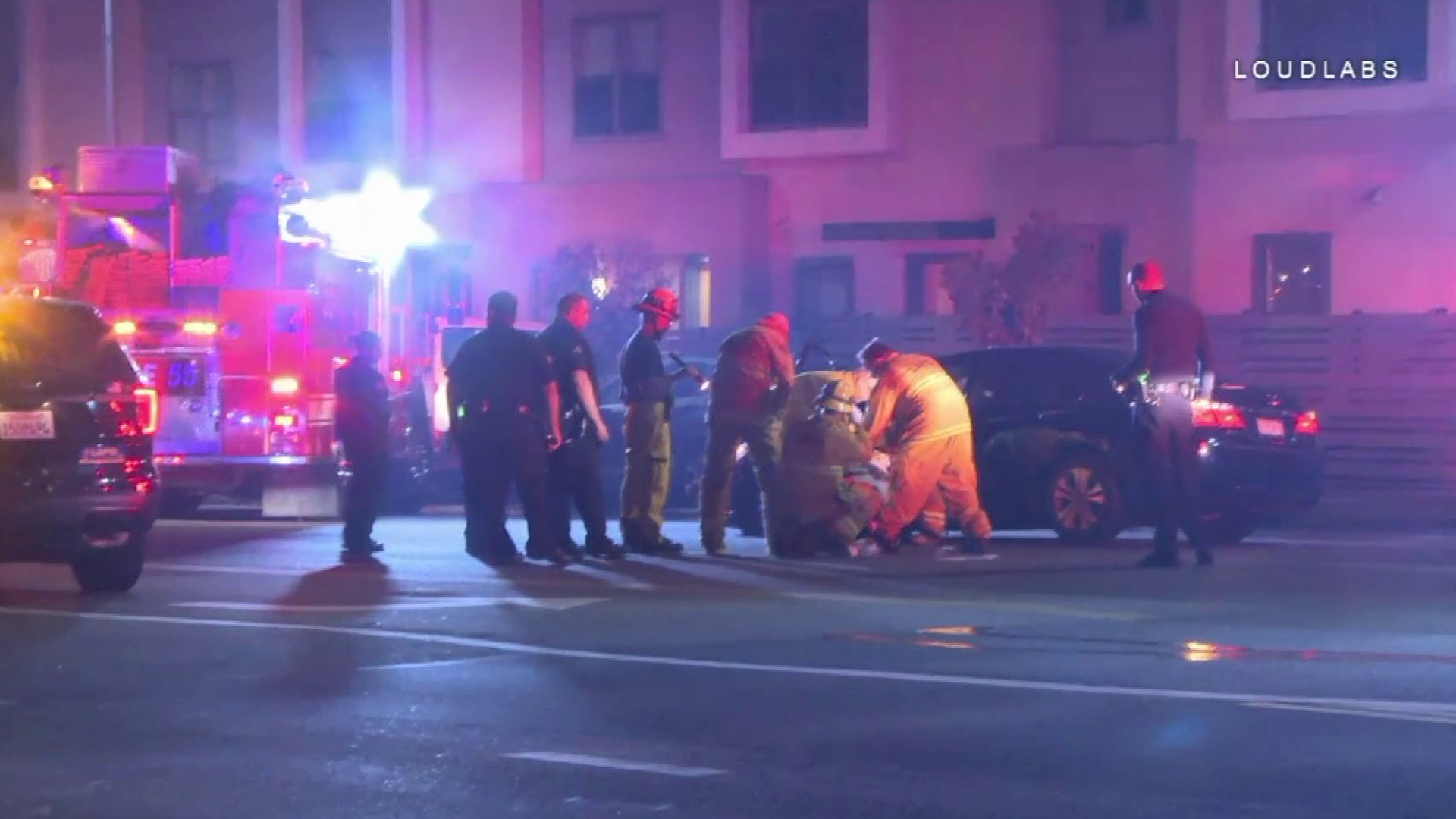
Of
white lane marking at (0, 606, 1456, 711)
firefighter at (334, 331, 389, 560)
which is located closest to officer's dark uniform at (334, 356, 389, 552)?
firefighter at (334, 331, 389, 560)

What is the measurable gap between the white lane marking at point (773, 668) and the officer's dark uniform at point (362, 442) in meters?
3.27

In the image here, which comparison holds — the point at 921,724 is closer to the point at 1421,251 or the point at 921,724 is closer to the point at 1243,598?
the point at 1243,598

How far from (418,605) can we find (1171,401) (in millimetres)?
4784

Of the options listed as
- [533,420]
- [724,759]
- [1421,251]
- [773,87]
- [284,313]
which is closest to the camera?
[724,759]

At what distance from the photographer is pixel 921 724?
26.2 feet

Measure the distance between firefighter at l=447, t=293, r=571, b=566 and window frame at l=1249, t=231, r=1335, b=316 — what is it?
1481cm

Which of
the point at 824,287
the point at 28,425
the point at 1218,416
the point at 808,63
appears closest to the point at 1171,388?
the point at 1218,416

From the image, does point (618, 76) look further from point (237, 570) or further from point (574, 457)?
point (237, 570)

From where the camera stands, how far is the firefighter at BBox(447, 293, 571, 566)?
14.2m

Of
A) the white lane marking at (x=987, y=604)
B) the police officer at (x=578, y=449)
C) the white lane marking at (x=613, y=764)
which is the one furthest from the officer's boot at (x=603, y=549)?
the white lane marking at (x=613, y=764)

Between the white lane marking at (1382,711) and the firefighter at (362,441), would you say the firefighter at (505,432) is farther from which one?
the white lane marking at (1382,711)

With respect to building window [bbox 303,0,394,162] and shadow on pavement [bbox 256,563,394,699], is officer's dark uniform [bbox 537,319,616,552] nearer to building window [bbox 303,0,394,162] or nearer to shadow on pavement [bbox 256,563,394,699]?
shadow on pavement [bbox 256,563,394,699]

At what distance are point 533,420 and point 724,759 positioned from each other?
707cm

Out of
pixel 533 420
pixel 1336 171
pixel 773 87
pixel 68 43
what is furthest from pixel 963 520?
pixel 68 43
